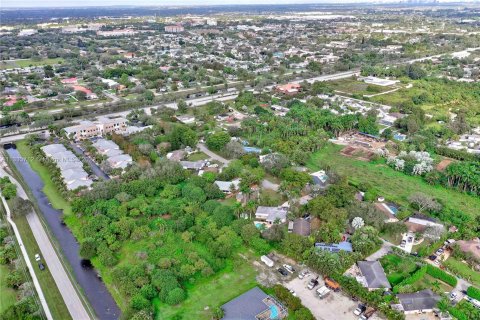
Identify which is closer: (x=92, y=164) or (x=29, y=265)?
(x=29, y=265)

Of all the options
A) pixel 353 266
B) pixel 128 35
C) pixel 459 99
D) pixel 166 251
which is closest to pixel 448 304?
pixel 353 266

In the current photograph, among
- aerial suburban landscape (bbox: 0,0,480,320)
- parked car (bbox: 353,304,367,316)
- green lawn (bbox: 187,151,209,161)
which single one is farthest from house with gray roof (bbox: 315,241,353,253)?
green lawn (bbox: 187,151,209,161)

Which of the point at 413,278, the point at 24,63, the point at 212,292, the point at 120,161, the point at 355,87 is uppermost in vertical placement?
the point at 24,63

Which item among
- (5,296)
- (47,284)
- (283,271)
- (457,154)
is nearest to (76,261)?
(47,284)

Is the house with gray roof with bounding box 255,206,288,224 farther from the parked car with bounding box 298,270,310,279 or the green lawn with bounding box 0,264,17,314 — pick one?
the green lawn with bounding box 0,264,17,314

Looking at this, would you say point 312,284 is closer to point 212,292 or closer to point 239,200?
point 212,292

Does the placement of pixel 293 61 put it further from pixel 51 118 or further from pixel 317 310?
pixel 317 310
